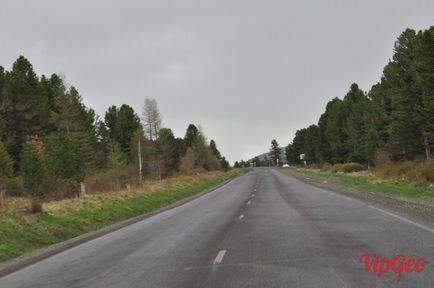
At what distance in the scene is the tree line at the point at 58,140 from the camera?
36.2 m

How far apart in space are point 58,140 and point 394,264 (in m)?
36.2

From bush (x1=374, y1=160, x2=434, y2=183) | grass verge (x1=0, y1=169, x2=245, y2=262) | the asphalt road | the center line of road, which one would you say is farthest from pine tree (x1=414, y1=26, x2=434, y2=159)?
the center line of road

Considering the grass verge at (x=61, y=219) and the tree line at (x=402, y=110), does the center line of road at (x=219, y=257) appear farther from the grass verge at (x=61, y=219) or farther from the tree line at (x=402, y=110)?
the tree line at (x=402, y=110)

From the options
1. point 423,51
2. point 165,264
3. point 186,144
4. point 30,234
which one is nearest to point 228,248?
point 165,264

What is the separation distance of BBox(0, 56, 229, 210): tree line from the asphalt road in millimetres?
19270

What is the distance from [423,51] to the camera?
3822 centimetres

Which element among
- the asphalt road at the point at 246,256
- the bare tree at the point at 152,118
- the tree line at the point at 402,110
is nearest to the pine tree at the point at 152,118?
the bare tree at the point at 152,118

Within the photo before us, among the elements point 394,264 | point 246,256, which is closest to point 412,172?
point 246,256

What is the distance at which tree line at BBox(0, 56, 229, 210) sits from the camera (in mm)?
36163

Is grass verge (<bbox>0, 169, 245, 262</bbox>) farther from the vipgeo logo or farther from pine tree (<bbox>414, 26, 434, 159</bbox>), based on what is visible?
pine tree (<bbox>414, 26, 434, 159</bbox>)

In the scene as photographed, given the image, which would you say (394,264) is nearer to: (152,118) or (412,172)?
(412,172)

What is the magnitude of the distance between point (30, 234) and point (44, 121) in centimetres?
5495

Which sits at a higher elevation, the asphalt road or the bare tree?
the bare tree

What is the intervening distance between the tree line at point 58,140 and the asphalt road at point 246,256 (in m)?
19.3
